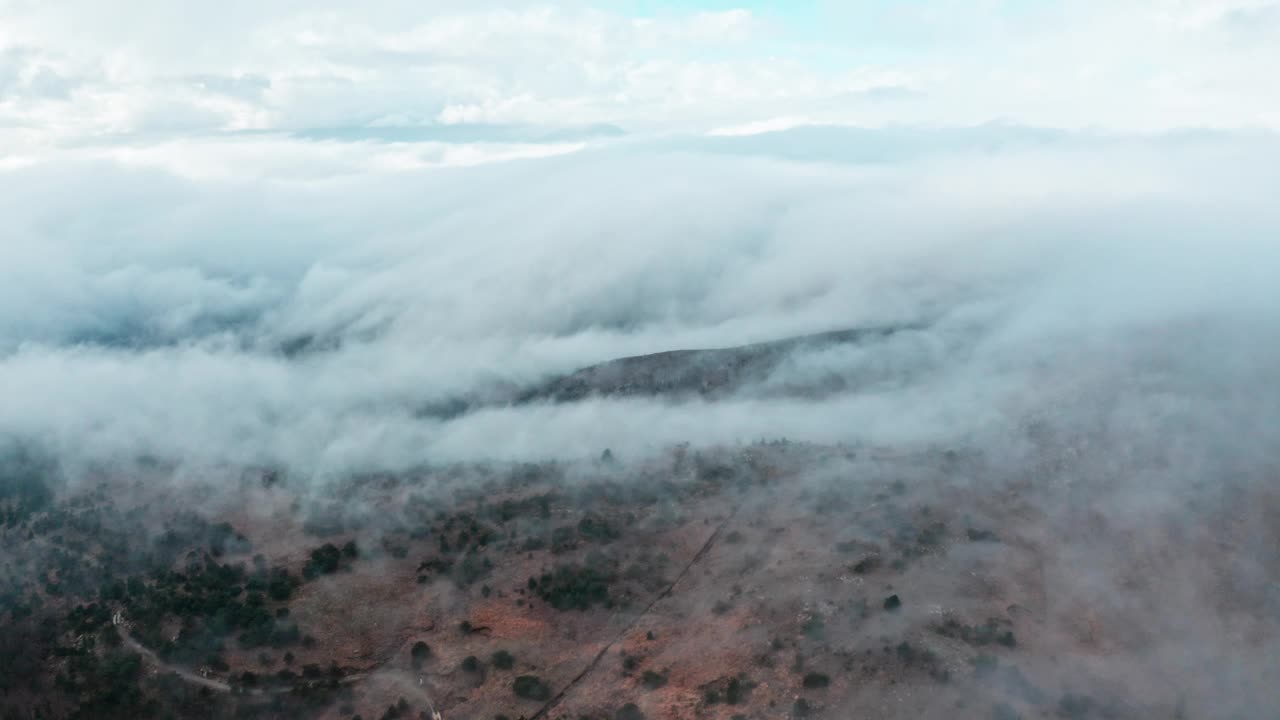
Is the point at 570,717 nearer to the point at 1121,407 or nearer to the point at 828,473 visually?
the point at 828,473

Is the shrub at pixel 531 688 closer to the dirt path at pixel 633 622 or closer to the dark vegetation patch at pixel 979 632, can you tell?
the dirt path at pixel 633 622

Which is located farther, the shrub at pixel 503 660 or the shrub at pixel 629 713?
the shrub at pixel 503 660

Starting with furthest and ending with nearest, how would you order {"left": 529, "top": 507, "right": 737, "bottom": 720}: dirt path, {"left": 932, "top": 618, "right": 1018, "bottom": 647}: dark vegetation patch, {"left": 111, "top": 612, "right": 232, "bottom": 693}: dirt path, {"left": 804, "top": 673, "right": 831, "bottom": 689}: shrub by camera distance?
{"left": 111, "top": 612, "right": 232, "bottom": 693}: dirt path < {"left": 529, "top": 507, "right": 737, "bottom": 720}: dirt path < {"left": 932, "top": 618, "right": 1018, "bottom": 647}: dark vegetation patch < {"left": 804, "top": 673, "right": 831, "bottom": 689}: shrub

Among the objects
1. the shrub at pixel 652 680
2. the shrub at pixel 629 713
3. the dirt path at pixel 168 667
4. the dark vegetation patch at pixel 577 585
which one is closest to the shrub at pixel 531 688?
the shrub at pixel 629 713

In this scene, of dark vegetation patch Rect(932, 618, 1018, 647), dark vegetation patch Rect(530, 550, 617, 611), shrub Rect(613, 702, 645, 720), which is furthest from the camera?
dark vegetation patch Rect(530, 550, 617, 611)

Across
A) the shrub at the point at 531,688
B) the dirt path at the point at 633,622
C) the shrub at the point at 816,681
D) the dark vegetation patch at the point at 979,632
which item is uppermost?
the dark vegetation patch at the point at 979,632

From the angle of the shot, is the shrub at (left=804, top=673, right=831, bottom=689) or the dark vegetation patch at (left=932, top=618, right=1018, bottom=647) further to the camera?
the dark vegetation patch at (left=932, top=618, right=1018, bottom=647)

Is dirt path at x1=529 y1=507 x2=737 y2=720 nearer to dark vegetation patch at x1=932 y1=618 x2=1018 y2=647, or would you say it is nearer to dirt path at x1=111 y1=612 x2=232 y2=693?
dark vegetation patch at x1=932 y1=618 x2=1018 y2=647

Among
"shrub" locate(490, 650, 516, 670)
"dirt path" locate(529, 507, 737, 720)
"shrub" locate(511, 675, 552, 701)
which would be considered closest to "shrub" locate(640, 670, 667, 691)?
"dirt path" locate(529, 507, 737, 720)

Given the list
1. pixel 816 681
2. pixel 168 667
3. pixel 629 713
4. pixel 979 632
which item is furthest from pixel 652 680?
pixel 168 667

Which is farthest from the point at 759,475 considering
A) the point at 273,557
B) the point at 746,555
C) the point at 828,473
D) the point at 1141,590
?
the point at 273,557

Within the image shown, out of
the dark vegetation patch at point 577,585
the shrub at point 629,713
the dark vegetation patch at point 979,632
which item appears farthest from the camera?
the dark vegetation patch at point 577,585

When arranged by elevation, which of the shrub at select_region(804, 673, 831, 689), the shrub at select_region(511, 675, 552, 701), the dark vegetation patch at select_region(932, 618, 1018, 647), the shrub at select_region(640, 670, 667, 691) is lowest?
the shrub at select_region(511, 675, 552, 701)
